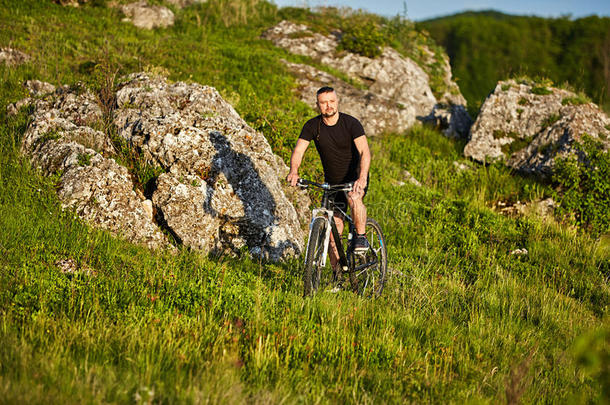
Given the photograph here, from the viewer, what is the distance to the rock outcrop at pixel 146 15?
1636 centimetres

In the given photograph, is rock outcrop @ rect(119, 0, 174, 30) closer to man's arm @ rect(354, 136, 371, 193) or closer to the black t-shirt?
the black t-shirt

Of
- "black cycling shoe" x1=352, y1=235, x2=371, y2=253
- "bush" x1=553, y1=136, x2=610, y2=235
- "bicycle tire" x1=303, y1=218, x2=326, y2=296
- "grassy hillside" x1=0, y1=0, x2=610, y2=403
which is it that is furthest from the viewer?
"bush" x1=553, y1=136, x2=610, y2=235

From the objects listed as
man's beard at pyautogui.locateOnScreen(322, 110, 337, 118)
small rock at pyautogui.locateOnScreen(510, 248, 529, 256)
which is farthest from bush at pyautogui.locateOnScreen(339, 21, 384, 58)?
man's beard at pyautogui.locateOnScreen(322, 110, 337, 118)

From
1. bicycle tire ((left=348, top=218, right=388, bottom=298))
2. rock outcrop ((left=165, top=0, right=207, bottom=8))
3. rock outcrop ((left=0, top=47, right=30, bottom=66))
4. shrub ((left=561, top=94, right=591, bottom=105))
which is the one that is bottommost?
bicycle tire ((left=348, top=218, right=388, bottom=298))

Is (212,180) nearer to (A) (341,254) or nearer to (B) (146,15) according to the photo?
(A) (341,254)

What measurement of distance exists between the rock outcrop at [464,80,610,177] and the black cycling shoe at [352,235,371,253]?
764 centimetres

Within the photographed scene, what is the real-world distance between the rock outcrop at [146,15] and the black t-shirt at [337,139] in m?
13.4

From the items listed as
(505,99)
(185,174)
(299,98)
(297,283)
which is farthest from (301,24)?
(297,283)

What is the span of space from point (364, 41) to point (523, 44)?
1514 inches

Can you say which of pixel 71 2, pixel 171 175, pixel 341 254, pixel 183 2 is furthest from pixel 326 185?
pixel 183 2

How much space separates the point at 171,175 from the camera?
6672 mm

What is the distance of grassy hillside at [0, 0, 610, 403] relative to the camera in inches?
122

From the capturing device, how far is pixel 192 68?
41.0 ft

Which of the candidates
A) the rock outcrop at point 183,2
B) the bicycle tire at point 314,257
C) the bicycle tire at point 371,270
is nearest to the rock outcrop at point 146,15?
the rock outcrop at point 183,2
